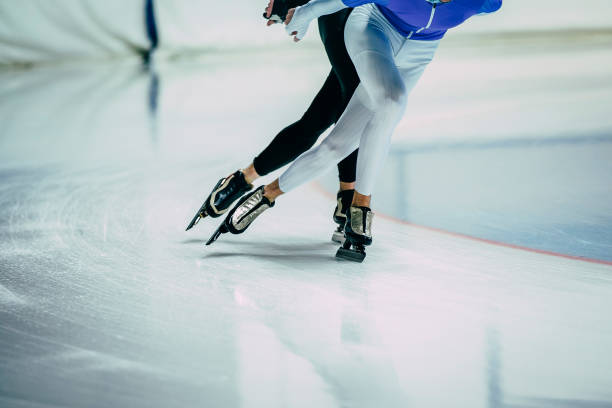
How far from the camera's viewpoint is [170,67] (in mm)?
8234

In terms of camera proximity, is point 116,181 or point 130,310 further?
point 116,181

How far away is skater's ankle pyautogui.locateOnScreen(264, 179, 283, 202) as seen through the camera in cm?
215

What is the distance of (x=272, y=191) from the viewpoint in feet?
7.06

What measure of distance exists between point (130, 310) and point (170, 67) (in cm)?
703

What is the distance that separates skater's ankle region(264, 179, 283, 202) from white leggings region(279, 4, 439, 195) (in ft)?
0.05

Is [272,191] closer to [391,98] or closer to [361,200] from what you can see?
[361,200]

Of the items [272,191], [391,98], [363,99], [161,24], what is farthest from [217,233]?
[161,24]

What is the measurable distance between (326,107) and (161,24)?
736 centimetres

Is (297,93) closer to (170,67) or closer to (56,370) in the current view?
(170,67)

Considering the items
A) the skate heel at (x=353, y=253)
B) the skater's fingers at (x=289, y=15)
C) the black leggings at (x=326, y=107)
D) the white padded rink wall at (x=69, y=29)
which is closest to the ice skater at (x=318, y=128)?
the black leggings at (x=326, y=107)

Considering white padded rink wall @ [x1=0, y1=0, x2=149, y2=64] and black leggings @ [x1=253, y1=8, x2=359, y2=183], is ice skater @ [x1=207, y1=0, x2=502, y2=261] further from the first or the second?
white padded rink wall @ [x1=0, y1=0, x2=149, y2=64]

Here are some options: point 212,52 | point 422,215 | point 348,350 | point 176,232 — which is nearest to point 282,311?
point 348,350

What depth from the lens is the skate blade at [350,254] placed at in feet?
6.57

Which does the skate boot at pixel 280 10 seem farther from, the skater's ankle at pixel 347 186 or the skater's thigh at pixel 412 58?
the skater's ankle at pixel 347 186
